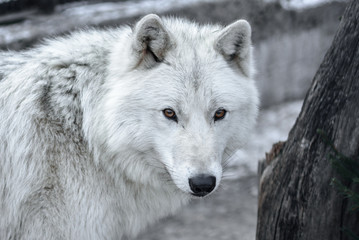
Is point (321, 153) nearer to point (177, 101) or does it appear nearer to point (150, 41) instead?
point (177, 101)

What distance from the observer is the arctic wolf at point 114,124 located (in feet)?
11.4

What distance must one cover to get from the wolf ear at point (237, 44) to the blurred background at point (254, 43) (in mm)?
1827

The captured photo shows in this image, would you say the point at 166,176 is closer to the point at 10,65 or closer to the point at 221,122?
the point at 221,122

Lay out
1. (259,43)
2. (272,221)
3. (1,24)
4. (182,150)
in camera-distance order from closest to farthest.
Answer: (182,150) → (272,221) → (1,24) → (259,43)

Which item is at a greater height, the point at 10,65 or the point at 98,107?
the point at 10,65

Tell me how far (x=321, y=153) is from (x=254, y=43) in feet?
14.7

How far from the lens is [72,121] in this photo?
3.62 m

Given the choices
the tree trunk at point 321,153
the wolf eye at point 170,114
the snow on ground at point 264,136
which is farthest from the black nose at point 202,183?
the snow on ground at point 264,136

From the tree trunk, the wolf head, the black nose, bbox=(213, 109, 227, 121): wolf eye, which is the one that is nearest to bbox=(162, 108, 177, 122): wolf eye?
the wolf head

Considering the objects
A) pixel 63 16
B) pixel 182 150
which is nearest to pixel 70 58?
pixel 182 150

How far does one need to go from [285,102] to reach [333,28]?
1.41 metres

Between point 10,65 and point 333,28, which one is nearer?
point 10,65

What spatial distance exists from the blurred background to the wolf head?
2025 mm

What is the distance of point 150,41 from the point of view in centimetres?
360
